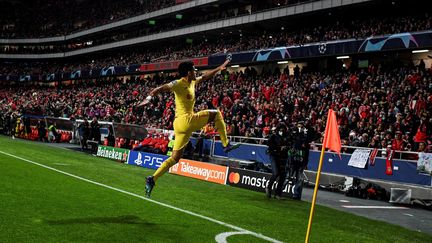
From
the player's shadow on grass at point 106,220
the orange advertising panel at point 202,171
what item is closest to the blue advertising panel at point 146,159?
the orange advertising panel at point 202,171

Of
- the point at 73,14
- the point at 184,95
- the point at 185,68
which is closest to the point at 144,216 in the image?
the point at 184,95

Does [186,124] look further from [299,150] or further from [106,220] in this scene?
[299,150]

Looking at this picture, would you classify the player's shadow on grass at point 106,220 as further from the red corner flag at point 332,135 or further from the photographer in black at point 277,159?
the photographer in black at point 277,159

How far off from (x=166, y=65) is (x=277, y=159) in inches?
1379

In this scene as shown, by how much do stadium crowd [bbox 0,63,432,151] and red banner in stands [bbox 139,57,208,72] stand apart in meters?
5.64

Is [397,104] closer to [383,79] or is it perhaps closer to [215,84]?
[383,79]

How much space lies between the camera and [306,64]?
3528cm

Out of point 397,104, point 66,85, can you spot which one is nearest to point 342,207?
point 397,104

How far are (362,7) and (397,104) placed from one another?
53.1 feet

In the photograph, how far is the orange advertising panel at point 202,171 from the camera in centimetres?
1650

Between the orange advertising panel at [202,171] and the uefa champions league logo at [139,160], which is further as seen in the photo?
the uefa champions league logo at [139,160]

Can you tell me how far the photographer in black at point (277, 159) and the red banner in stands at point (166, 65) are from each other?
28615 mm

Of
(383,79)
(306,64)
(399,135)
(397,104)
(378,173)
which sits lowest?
(378,173)

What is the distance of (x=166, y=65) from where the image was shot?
46.6 meters
